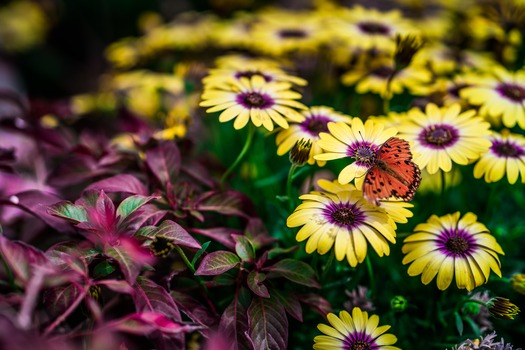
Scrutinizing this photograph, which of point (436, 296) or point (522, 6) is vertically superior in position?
point (522, 6)

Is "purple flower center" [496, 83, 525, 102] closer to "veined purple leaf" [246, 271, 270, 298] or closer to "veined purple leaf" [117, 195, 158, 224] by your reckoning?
"veined purple leaf" [246, 271, 270, 298]

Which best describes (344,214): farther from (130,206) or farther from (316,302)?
(130,206)

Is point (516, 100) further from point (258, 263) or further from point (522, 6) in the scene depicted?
point (258, 263)

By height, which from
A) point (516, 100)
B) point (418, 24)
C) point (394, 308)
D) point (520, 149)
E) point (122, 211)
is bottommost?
point (122, 211)

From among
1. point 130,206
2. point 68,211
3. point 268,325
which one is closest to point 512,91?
point 268,325

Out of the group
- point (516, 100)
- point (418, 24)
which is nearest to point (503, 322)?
point (516, 100)

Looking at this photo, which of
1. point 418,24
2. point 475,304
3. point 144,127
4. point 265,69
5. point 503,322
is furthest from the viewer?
point 418,24
